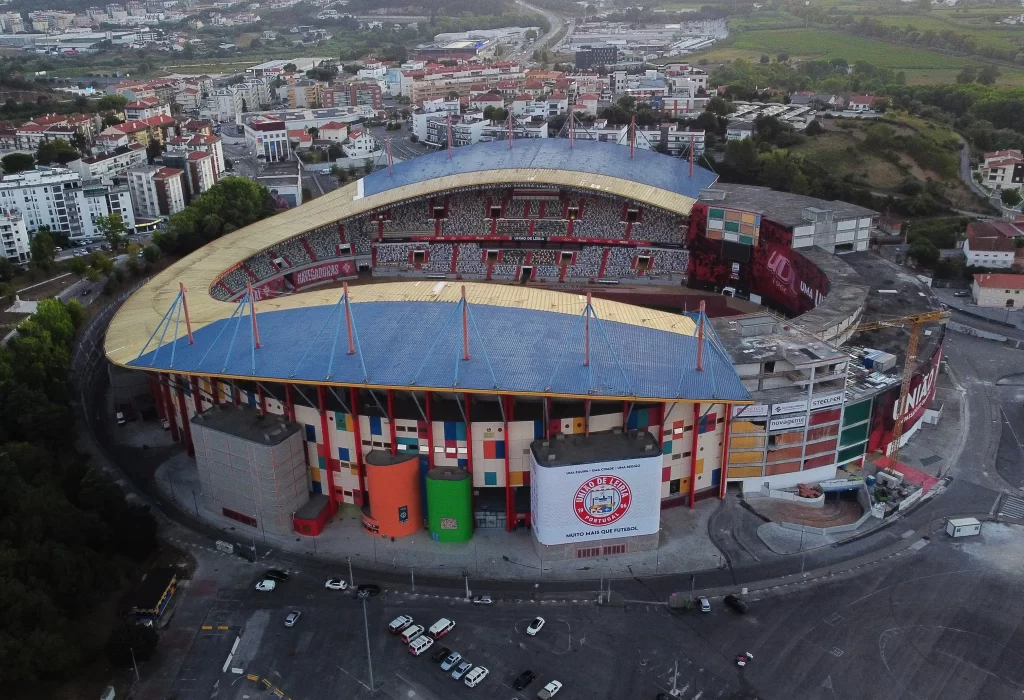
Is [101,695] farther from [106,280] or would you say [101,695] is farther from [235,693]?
[106,280]

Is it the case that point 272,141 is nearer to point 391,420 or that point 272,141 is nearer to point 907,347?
point 391,420

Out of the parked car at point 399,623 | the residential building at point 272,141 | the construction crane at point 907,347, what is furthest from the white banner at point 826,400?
the residential building at point 272,141

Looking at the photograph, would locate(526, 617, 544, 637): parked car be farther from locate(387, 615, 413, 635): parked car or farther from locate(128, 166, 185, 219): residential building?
locate(128, 166, 185, 219): residential building

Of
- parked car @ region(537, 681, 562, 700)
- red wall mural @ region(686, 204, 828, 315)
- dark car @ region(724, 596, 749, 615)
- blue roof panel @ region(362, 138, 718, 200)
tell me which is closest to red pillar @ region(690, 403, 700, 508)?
dark car @ region(724, 596, 749, 615)

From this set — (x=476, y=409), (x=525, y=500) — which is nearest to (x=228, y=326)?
(x=476, y=409)

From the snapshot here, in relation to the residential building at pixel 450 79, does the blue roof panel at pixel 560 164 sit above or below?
above

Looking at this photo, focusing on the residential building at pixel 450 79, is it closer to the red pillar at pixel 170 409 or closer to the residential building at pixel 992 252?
the residential building at pixel 992 252
